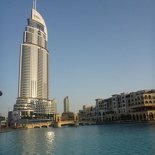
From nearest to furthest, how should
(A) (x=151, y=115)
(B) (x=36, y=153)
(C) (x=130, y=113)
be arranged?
(B) (x=36, y=153)
(A) (x=151, y=115)
(C) (x=130, y=113)

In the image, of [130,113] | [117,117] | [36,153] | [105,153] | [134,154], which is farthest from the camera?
[117,117]

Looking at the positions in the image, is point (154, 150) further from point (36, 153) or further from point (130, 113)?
point (130, 113)

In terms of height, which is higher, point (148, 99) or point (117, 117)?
point (148, 99)

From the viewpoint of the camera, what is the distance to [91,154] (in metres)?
41.7

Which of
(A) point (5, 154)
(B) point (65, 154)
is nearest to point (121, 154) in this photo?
(B) point (65, 154)

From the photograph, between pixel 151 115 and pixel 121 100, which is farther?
pixel 121 100

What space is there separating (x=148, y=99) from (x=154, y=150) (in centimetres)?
14166

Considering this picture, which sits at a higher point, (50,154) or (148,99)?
(148,99)

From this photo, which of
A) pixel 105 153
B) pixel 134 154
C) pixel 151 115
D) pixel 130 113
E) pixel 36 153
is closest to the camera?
pixel 134 154

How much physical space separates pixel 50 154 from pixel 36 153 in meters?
3.56

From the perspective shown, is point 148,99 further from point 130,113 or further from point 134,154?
point 134,154

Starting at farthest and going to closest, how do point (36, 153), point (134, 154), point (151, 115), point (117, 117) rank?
1. point (117, 117)
2. point (151, 115)
3. point (36, 153)
4. point (134, 154)

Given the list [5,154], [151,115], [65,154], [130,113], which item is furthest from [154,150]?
[130,113]

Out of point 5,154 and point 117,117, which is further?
point 117,117
